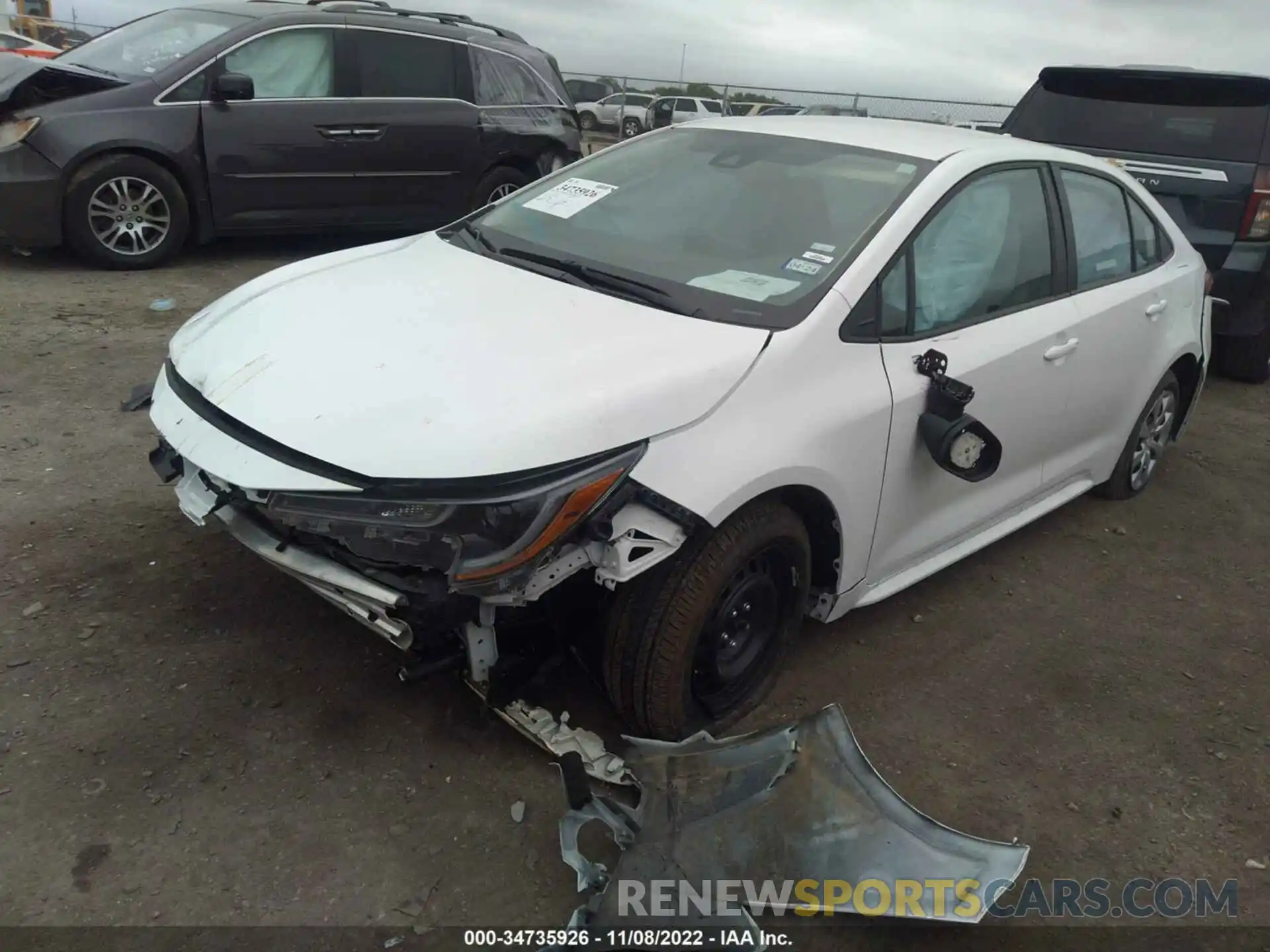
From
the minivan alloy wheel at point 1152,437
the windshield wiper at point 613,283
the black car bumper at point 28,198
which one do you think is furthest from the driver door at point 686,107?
the windshield wiper at point 613,283

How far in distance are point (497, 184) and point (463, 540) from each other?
6.39m

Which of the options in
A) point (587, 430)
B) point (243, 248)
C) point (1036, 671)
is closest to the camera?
point (587, 430)

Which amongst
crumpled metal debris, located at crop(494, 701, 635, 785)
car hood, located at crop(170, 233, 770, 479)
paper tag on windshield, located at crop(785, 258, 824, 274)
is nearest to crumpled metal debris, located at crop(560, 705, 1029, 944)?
crumpled metal debris, located at crop(494, 701, 635, 785)

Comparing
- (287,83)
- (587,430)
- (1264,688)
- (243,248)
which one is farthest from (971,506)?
(243,248)

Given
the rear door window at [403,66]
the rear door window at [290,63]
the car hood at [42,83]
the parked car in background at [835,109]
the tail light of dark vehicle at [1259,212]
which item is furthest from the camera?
the parked car in background at [835,109]

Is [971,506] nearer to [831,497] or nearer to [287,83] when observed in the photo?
[831,497]

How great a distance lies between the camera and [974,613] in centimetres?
371

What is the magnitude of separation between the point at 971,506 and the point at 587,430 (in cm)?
174

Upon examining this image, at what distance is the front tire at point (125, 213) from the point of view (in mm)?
6305

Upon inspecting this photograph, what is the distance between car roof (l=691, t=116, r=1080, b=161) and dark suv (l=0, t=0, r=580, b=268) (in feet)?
13.4

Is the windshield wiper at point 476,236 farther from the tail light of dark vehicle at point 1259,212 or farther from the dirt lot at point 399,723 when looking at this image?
the tail light of dark vehicle at point 1259,212

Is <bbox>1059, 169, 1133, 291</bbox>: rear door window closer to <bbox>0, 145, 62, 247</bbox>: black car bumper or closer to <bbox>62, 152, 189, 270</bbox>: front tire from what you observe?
<bbox>62, 152, 189, 270</bbox>: front tire

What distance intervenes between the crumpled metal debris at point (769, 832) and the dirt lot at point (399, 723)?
8.6 inches

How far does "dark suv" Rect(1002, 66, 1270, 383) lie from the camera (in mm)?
5953
